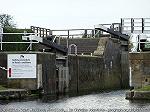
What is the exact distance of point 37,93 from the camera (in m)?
30.6

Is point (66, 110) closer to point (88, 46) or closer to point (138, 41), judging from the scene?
point (138, 41)

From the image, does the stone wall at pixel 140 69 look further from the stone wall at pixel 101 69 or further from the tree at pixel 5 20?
the tree at pixel 5 20

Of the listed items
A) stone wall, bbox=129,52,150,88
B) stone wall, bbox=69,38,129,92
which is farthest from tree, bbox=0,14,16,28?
stone wall, bbox=129,52,150,88

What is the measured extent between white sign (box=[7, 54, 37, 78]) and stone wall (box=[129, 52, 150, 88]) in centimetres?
562

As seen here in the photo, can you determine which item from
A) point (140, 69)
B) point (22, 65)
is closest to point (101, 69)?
point (22, 65)

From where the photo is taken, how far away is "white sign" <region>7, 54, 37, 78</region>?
3094cm

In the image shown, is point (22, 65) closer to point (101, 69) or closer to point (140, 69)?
point (140, 69)

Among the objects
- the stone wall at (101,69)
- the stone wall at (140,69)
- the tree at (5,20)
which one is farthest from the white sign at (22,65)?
the tree at (5,20)

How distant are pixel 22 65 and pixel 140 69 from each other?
6573 millimetres

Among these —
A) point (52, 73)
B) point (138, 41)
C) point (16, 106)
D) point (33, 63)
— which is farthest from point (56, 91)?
point (16, 106)

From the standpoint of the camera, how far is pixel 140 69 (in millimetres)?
28859

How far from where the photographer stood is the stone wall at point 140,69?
94.5 ft

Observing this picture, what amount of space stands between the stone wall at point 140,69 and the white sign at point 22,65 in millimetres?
5619

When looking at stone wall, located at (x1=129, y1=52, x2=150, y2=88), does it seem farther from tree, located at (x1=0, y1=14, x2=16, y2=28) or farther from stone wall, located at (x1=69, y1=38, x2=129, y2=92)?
tree, located at (x1=0, y1=14, x2=16, y2=28)
